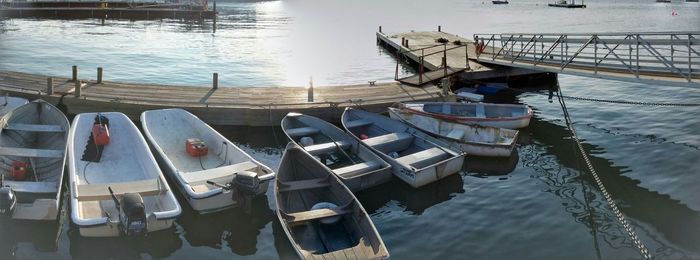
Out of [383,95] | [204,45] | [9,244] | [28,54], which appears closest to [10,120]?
[9,244]

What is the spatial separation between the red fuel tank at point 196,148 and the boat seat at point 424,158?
17.9ft

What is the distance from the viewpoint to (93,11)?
81.0 m

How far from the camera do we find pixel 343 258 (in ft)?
31.9

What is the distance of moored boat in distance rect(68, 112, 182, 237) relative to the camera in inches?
412

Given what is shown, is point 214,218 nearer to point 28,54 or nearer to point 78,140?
point 78,140

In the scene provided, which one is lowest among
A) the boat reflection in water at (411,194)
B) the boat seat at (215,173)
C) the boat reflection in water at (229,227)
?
the boat reflection in water at (229,227)

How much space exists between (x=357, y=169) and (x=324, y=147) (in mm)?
1979

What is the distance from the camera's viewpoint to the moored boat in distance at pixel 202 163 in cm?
1202

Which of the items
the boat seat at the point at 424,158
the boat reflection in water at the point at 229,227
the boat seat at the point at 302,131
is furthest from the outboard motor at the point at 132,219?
the boat seat at the point at 302,131

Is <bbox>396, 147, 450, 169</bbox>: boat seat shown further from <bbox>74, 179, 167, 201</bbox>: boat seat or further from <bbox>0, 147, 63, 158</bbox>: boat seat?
<bbox>0, 147, 63, 158</bbox>: boat seat

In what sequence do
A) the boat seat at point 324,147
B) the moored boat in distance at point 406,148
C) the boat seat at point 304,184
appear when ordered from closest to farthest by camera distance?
the boat seat at point 304,184 → the moored boat in distance at point 406,148 → the boat seat at point 324,147

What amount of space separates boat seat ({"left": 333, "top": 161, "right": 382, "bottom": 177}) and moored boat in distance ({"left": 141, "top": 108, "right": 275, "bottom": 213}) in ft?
6.27

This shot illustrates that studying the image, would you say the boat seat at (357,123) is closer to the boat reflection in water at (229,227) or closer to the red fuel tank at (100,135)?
the boat reflection in water at (229,227)

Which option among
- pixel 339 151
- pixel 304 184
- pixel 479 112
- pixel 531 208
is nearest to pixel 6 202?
pixel 304 184
